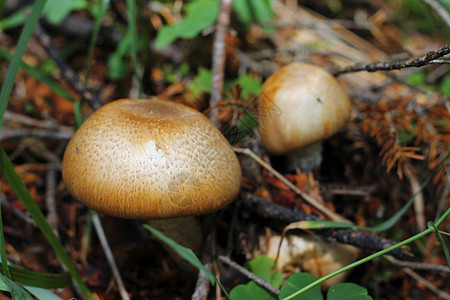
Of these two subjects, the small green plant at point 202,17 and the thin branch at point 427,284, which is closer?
the thin branch at point 427,284

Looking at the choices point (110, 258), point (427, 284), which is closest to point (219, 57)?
→ point (110, 258)

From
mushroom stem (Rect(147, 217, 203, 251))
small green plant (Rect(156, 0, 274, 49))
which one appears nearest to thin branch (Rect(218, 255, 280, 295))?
mushroom stem (Rect(147, 217, 203, 251))

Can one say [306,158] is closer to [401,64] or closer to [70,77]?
[401,64]

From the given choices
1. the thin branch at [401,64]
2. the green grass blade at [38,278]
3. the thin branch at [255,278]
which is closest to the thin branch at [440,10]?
the thin branch at [401,64]

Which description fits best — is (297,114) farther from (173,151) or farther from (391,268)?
(391,268)

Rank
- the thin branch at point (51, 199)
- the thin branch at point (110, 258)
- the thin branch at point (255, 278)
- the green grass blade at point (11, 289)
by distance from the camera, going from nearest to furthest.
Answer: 1. the green grass blade at point (11, 289)
2. the thin branch at point (255, 278)
3. the thin branch at point (110, 258)
4. the thin branch at point (51, 199)

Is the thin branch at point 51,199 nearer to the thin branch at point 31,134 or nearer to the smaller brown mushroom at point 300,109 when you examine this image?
the thin branch at point 31,134
